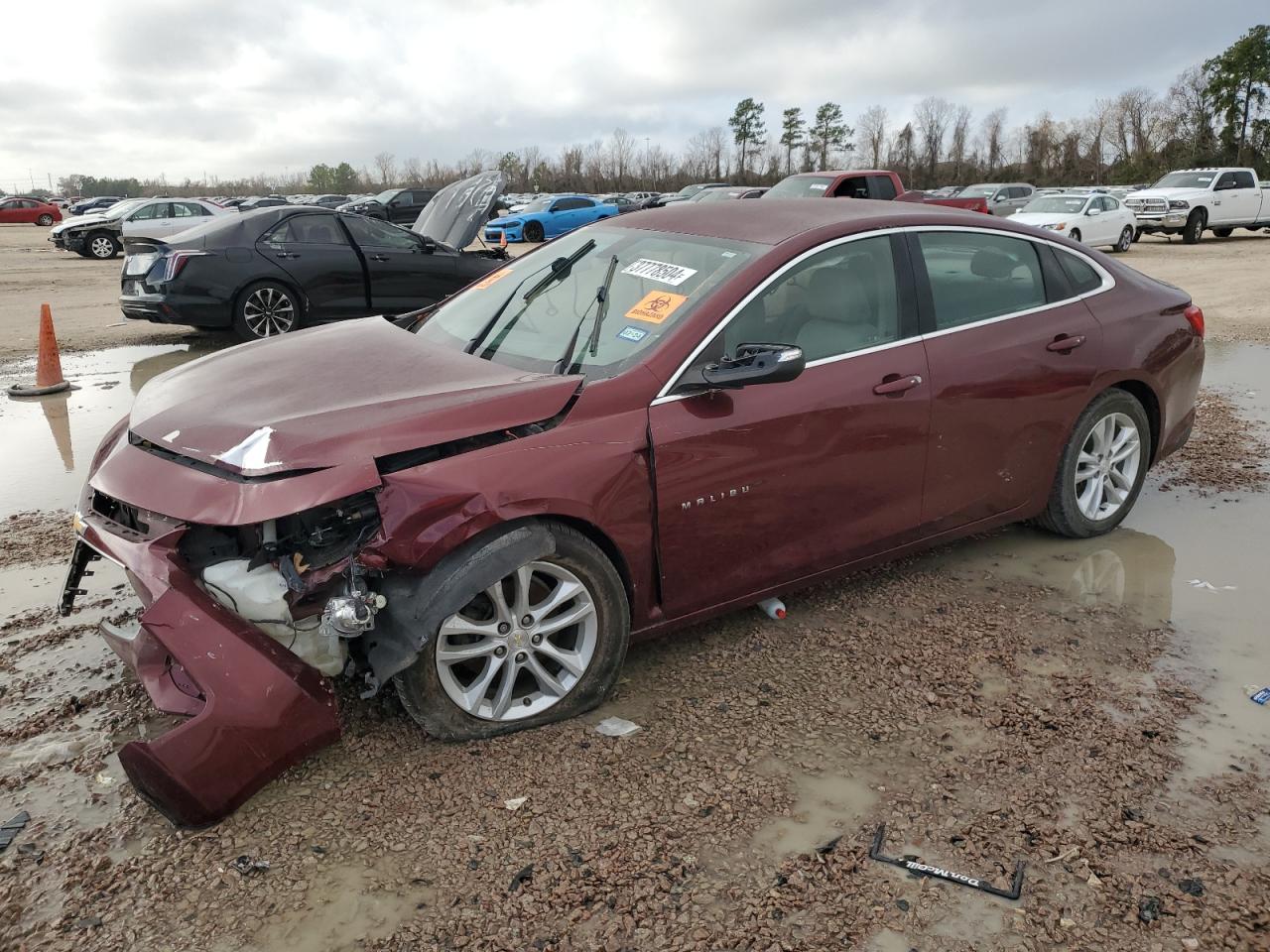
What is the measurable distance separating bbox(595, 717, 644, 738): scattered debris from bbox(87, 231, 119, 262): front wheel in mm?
27305

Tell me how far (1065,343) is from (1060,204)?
20042 mm

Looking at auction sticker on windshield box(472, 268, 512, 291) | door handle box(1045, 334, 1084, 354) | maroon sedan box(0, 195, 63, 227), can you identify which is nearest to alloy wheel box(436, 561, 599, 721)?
auction sticker on windshield box(472, 268, 512, 291)

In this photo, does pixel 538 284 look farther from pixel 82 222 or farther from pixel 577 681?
pixel 82 222

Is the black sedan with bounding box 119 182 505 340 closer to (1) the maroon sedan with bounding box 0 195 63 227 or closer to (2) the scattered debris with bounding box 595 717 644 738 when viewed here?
(2) the scattered debris with bounding box 595 717 644 738

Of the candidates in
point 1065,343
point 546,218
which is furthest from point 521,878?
point 546,218

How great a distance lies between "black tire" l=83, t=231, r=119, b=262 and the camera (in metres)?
25.8

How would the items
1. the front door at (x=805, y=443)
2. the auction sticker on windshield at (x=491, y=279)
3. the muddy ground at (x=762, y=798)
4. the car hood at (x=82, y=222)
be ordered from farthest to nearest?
the car hood at (x=82, y=222), the auction sticker on windshield at (x=491, y=279), the front door at (x=805, y=443), the muddy ground at (x=762, y=798)

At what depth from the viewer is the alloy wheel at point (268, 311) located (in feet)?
33.4

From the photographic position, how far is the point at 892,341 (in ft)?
12.7

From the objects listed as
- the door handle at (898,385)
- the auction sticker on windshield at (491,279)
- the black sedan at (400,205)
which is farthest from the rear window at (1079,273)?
the black sedan at (400,205)

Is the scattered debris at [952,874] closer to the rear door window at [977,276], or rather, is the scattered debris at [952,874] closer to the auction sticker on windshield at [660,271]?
the auction sticker on windshield at [660,271]

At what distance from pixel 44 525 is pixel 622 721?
3.68 meters

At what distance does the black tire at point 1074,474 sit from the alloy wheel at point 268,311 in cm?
806

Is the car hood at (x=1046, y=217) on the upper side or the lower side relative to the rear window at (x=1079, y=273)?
lower
